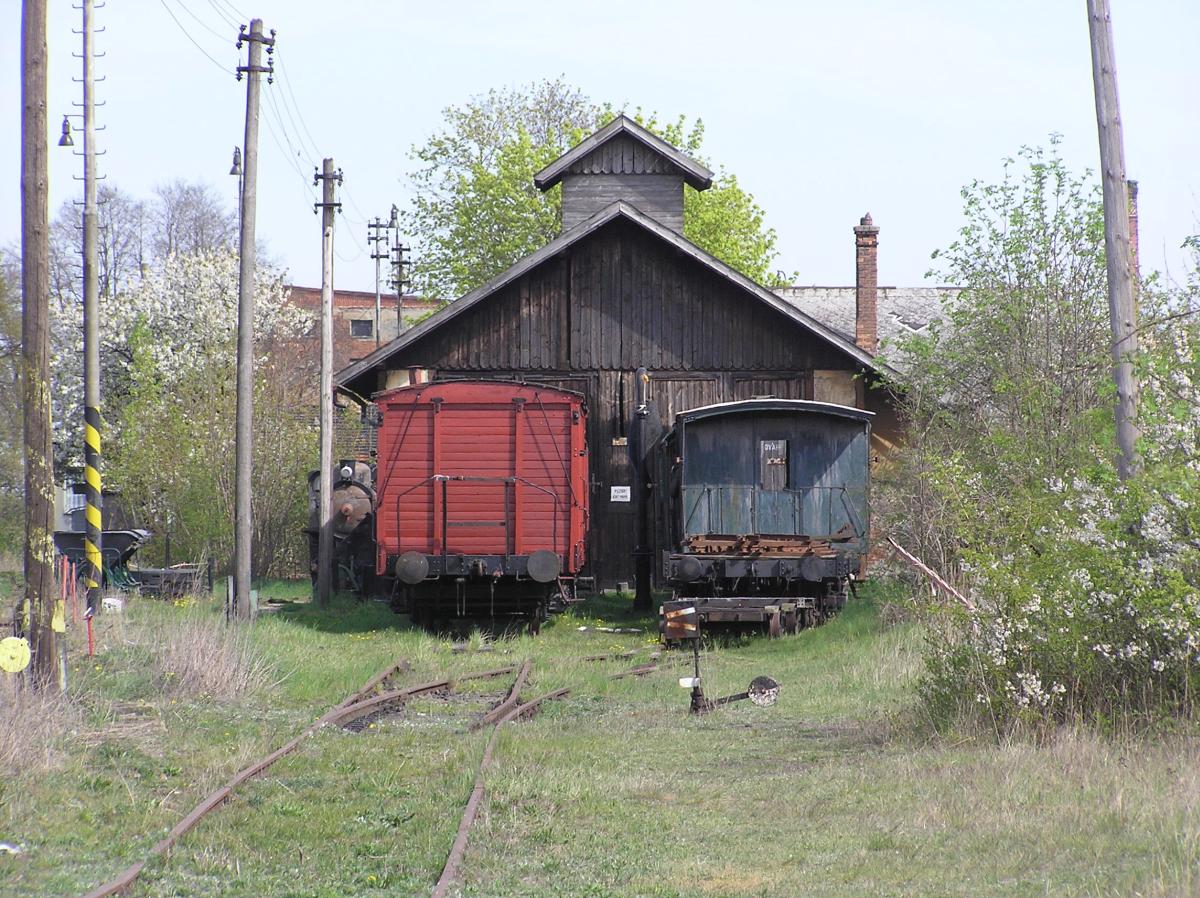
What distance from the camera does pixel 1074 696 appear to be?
33.1 ft

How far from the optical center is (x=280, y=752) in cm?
1041

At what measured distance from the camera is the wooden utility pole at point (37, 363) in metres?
12.0

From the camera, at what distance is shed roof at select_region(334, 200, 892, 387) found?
2495 centimetres

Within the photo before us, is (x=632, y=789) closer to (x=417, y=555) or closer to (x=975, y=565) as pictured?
(x=975, y=565)

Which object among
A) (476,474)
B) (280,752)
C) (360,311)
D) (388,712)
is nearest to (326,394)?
(476,474)

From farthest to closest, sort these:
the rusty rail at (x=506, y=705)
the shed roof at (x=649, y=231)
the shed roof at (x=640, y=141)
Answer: the shed roof at (x=640, y=141)
the shed roof at (x=649, y=231)
the rusty rail at (x=506, y=705)

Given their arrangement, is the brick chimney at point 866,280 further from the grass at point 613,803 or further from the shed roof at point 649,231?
the grass at point 613,803

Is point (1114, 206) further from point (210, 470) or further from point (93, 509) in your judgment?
point (210, 470)

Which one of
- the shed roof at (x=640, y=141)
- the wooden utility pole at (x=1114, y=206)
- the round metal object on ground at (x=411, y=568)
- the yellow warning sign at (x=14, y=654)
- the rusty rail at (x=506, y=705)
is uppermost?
the shed roof at (x=640, y=141)

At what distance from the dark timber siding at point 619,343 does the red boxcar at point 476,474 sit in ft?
17.2

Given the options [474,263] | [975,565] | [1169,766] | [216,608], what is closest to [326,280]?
[216,608]

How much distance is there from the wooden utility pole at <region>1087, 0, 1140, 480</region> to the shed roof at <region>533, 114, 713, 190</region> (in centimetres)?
1821

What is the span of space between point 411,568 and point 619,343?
25.4 ft

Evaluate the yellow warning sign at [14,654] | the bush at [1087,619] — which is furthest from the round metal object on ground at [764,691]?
the yellow warning sign at [14,654]
